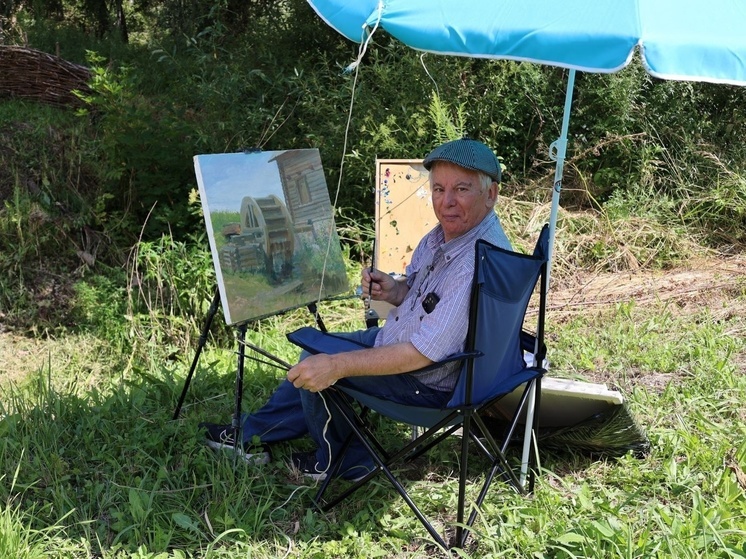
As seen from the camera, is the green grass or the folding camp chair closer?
the folding camp chair

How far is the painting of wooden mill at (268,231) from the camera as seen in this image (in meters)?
2.92

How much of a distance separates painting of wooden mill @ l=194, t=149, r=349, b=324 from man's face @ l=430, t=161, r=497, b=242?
0.76 meters

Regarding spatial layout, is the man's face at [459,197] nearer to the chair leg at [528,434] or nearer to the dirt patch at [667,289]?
the chair leg at [528,434]

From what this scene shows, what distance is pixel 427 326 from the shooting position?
7.68 ft

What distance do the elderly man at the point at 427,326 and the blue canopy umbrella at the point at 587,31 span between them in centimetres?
47

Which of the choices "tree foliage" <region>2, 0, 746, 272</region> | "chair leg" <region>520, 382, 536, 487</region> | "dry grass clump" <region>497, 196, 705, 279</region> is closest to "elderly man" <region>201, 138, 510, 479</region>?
"chair leg" <region>520, 382, 536, 487</region>

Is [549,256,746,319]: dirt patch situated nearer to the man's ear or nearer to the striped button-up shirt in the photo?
the striped button-up shirt

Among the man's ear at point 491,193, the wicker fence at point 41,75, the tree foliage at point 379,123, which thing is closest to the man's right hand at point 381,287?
the man's ear at point 491,193

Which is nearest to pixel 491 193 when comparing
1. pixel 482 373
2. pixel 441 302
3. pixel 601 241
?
pixel 441 302

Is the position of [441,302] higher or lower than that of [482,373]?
higher

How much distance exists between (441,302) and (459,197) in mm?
382

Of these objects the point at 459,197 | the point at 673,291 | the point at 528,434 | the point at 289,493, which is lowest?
the point at 289,493

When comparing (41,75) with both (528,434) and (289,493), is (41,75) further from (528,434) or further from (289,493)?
(528,434)

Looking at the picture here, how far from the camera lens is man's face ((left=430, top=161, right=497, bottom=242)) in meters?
2.47
